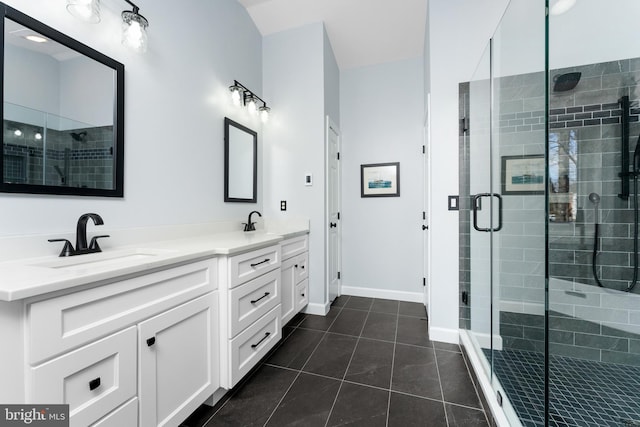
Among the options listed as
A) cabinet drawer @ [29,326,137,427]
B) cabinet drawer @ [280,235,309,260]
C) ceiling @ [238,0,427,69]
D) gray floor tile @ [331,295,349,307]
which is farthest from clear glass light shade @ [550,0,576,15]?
gray floor tile @ [331,295,349,307]

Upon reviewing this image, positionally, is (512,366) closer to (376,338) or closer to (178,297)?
(376,338)

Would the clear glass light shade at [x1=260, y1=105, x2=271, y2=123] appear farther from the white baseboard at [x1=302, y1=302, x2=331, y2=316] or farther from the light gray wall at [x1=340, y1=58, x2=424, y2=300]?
the white baseboard at [x1=302, y1=302, x2=331, y2=316]

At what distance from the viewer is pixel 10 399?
0.72 meters

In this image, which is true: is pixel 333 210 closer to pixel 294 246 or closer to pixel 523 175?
pixel 294 246

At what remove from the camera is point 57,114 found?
4.00 ft

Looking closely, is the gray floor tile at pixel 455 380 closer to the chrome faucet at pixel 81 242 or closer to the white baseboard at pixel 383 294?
the white baseboard at pixel 383 294

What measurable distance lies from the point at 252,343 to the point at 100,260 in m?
0.96

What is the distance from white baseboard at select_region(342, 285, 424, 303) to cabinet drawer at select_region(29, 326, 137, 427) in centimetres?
263

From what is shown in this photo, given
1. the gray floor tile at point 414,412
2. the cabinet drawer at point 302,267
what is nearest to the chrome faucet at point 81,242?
the cabinet drawer at point 302,267

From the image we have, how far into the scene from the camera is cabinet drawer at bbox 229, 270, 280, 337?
4.86 feet

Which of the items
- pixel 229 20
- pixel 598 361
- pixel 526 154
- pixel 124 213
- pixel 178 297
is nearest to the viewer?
pixel 178 297

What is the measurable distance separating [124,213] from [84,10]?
98 cm

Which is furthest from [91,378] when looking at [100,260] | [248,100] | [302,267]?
[248,100]

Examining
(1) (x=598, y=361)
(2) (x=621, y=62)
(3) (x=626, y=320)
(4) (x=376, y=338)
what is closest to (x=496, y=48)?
(2) (x=621, y=62)
